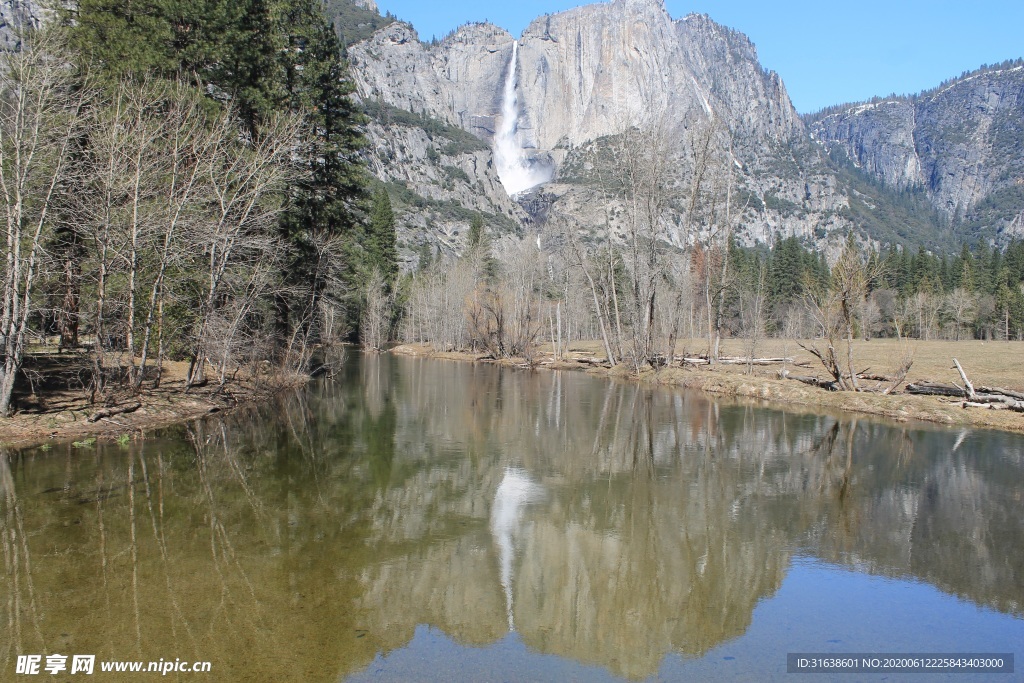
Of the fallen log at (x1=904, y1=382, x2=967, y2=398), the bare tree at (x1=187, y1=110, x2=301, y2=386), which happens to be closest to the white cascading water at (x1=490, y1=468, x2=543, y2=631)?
the bare tree at (x1=187, y1=110, x2=301, y2=386)

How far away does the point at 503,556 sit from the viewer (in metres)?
8.93

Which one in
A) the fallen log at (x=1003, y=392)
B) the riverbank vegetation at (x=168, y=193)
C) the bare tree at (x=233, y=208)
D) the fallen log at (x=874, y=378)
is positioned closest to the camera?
the riverbank vegetation at (x=168, y=193)

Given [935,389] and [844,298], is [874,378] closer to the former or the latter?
[935,389]

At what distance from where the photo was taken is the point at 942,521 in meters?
10.8

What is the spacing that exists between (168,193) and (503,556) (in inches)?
703

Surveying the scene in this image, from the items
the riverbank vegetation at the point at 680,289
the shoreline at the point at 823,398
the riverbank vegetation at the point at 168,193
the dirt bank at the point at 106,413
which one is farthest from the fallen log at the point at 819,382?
the dirt bank at the point at 106,413

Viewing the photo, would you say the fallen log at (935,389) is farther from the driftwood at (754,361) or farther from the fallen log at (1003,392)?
the driftwood at (754,361)

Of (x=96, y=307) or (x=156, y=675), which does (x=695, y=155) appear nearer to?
(x=96, y=307)

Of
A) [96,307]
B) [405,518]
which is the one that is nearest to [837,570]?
[405,518]

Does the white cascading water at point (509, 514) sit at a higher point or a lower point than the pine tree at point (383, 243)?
lower

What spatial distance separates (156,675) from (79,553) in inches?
140

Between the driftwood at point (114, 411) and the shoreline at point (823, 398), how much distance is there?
21.6 metres

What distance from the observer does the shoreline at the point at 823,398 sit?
68.6ft

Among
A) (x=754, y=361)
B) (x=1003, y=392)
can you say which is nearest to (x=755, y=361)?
(x=754, y=361)
